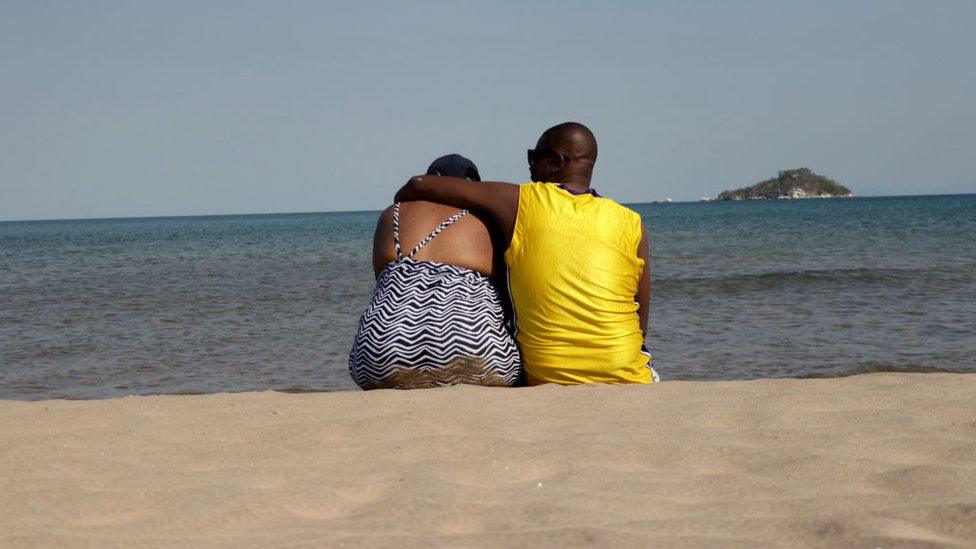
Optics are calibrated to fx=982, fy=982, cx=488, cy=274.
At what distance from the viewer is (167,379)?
7.02 m

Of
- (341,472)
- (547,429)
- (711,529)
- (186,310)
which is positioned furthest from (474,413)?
(186,310)

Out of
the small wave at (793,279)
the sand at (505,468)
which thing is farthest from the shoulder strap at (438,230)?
the small wave at (793,279)

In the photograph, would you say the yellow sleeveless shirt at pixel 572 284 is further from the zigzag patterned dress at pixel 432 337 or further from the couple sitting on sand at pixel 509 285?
the zigzag patterned dress at pixel 432 337

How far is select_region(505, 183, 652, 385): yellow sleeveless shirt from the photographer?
4297 millimetres

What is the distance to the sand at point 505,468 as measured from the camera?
2285mm

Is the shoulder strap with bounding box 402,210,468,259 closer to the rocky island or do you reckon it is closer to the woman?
the woman

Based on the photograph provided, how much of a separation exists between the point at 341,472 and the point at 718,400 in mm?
1525

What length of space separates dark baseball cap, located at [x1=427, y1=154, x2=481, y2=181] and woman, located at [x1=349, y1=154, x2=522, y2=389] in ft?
1.09

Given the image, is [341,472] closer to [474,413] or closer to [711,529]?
[474,413]

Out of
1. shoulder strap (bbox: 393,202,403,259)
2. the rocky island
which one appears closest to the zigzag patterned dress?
shoulder strap (bbox: 393,202,403,259)

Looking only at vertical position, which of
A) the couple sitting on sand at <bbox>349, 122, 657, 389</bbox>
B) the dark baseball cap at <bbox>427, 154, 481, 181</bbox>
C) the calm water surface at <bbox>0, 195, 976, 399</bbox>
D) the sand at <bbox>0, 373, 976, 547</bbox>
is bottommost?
the calm water surface at <bbox>0, 195, 976, 399</bbox>

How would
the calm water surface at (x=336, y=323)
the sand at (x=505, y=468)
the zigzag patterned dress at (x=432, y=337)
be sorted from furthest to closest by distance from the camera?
the calm water surface at (x=336, y=323) → the zigzag patterned dress at (x=432, y=337) → the sand at (x=505, y=468)

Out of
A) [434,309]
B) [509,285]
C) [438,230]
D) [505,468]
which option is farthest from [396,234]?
[505,468]

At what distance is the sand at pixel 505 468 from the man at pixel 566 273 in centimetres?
50
